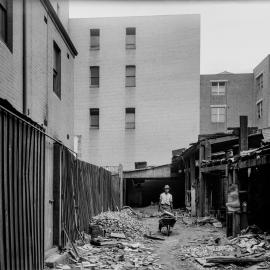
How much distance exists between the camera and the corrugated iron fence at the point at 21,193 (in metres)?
5.55

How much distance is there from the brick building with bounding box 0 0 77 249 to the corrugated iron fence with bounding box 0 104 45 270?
1.37m

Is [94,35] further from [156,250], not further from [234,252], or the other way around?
[234,252]

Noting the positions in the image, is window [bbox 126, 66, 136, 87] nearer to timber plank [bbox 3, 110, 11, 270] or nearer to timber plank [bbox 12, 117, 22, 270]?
timber plank [bbox 12, 117, 22, 270]

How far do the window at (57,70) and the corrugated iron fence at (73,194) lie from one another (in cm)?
245

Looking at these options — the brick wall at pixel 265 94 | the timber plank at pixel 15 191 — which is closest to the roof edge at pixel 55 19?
the timber plank at pixel 15 191

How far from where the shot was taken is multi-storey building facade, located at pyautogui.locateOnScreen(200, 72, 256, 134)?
125 ft

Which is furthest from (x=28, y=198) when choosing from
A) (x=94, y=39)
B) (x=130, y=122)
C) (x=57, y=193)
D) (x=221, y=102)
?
(x=221, y=102)

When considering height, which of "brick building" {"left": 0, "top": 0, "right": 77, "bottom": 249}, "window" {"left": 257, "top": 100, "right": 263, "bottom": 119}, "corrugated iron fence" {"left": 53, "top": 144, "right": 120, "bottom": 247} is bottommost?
"corrugated iron fence" {"left": 53, "top": 144, "right": 120, "bottom": 247}

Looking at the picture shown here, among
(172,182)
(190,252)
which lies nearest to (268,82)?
(172,182)

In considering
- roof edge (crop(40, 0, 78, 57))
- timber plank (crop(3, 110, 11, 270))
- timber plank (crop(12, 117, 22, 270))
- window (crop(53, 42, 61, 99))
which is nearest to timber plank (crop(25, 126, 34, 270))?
timber plank (crop(12, 117, 22, 270))

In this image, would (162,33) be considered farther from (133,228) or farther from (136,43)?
(133,228)

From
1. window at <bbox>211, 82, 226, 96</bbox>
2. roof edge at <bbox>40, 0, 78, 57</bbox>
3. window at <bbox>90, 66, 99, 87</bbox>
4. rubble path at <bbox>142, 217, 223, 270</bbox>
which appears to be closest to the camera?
rubble path at <bbox>142, 217, 223, 270</bbox>

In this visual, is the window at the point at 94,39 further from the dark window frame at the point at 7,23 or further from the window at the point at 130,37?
the dark window frame at the point at 7,23

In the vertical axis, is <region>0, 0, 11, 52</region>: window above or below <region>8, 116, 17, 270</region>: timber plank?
above
